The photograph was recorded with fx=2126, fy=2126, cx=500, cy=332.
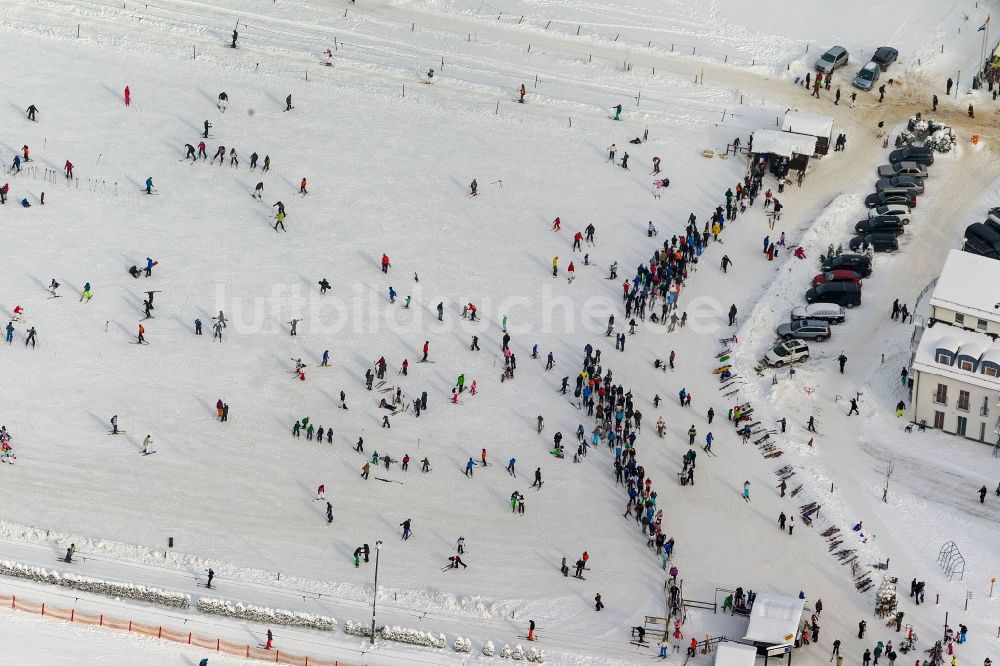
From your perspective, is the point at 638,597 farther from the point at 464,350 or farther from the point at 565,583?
the point at 464,350

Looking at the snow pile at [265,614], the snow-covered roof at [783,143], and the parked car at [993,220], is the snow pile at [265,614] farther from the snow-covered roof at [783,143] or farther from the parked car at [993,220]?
the parked car at [993,220]

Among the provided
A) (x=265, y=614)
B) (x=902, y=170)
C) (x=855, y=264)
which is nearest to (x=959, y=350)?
(x=855, y=264)

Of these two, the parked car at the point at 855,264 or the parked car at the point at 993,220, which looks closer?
the parked car at the point at 855,264

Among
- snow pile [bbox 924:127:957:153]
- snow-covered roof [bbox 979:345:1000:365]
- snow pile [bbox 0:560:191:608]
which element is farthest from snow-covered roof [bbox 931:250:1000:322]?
snow pile [bbox 0:560:191:608]

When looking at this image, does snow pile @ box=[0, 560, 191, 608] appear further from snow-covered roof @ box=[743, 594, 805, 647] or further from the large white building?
the large white building

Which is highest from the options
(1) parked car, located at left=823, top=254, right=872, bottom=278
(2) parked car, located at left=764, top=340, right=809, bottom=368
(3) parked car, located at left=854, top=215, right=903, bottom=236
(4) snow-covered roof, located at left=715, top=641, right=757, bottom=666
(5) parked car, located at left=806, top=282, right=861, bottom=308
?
(3) parked car, located at left=854, top=215, right=903, bottom=236

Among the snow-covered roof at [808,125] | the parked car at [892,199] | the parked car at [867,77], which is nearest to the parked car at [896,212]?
the parked car at [892,199]

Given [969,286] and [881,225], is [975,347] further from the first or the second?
[881,225]
